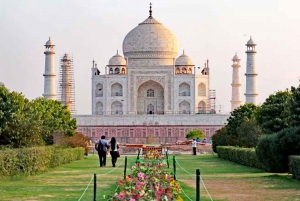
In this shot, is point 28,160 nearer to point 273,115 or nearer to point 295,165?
point 295,165

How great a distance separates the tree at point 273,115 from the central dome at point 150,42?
27.9 meters

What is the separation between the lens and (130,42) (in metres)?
53.1

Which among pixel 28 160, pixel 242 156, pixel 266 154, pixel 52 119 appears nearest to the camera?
pixel 28 160

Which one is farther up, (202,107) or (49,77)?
(49,77)

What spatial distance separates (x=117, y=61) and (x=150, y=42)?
277cm

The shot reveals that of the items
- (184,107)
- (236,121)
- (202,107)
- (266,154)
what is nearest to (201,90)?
(202,107)

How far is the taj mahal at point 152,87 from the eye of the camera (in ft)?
162

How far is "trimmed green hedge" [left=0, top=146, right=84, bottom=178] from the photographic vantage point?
1420 centimetres

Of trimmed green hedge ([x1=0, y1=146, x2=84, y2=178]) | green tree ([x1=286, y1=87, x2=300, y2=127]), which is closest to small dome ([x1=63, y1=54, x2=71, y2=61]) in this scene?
trimmed green hedge ([x1=0, y1=146, x2=84, y2=178])

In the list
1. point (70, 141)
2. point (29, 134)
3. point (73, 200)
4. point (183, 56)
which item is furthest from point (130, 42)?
point (73, 200)

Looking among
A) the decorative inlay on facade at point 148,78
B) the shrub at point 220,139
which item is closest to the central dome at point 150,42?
the decorative inlay on facade at point 148,78

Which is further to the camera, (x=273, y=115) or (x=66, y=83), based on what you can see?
(x=66, y=83)

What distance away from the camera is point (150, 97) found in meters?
53.4

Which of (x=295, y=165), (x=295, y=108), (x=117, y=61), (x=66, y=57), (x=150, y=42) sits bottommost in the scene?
(x=295, y=165)
